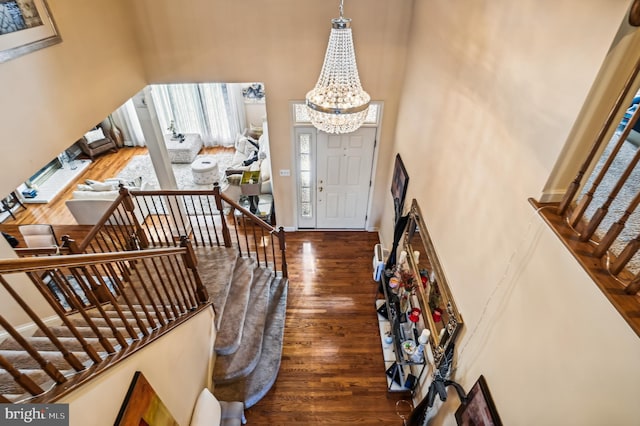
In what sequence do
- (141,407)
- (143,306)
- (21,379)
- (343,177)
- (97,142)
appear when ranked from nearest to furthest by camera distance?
1. (21,379)
2. (141,407)
3. (143,306)
4. (343,177)
5. (97,142)

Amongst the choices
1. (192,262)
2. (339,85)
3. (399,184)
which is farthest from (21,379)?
(399,184)

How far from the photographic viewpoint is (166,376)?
2.53 meters

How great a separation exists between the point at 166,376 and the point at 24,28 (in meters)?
2.94

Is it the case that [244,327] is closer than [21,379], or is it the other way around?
[21,379]

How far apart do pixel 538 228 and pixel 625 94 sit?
2.30 ft

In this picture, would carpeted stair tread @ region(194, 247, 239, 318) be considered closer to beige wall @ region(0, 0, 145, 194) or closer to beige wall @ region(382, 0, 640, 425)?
beige wall @ region(0, 0, 145, 194)

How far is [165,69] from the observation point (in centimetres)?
446

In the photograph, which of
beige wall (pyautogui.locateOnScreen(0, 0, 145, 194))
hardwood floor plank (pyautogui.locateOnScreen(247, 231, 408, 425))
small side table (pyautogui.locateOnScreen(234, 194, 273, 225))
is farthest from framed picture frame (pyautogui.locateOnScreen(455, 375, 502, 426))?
small side table (pyautogui.locateOnScreen(234, 194, 273, 225))

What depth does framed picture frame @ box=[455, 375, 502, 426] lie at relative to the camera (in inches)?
83.4

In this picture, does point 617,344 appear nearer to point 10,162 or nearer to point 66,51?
point 10,162

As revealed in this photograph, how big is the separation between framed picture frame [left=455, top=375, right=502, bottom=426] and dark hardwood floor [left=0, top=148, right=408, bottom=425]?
4.63 ft

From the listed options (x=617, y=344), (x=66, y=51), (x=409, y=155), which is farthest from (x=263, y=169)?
(x=617, y=344)

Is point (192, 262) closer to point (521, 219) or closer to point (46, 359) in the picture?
point (46, 359)

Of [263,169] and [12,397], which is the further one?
[263,169]
